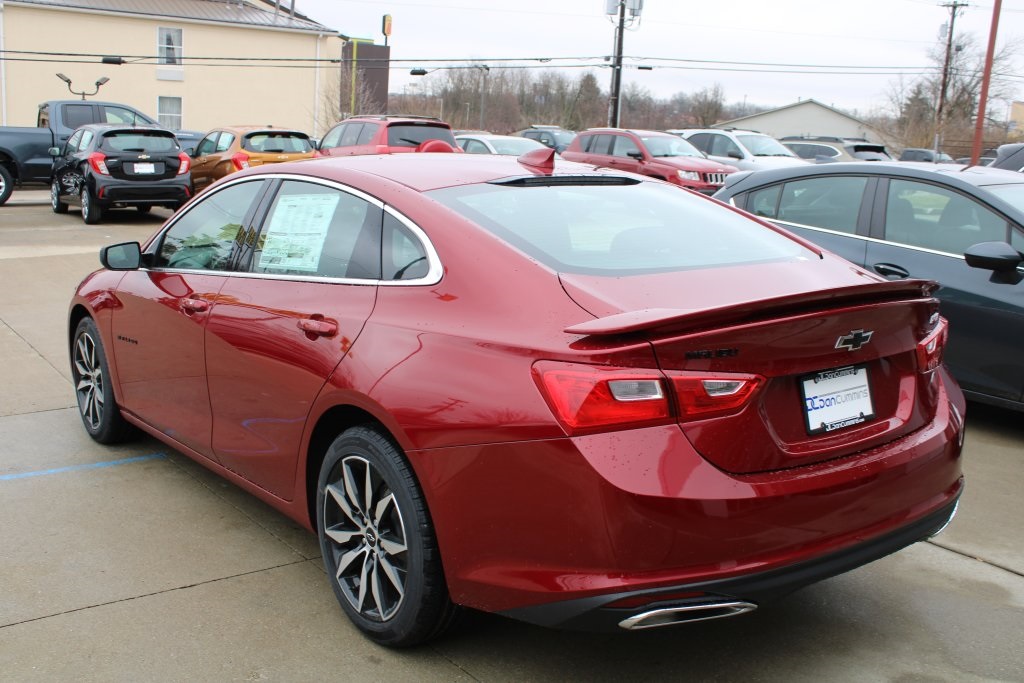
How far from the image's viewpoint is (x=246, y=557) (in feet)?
13.5

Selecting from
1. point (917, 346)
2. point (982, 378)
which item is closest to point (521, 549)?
point (917, 346)

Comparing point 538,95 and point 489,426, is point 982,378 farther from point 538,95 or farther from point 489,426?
point 538,95

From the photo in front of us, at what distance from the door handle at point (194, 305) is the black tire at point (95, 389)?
1.09 metres

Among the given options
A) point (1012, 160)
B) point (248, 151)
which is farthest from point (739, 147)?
point (1012, 160)

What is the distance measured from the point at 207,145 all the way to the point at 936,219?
16933 millimetres

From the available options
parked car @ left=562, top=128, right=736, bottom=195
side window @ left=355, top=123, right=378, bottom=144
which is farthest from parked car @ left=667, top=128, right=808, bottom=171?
side window @ left=355, top=123, right=378, bottom=144

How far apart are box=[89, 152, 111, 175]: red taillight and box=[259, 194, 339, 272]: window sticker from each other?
13432mm

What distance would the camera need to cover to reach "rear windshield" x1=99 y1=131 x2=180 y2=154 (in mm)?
16547

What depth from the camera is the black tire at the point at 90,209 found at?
16.3m

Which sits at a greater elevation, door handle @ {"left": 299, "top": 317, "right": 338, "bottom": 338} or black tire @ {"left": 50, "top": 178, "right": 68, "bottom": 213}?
door handle @ {"left": 299, "top": 317, "right": 338, "bottom": 338}

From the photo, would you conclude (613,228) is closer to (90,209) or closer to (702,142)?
(90,209)

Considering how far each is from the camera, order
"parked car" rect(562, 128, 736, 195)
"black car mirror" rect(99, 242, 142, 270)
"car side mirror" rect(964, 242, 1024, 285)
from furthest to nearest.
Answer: "parked car" rect(562, 128, 736, 195) < "car side mirror" rect(964, 242, 1024, 285) < "black car mirror" rect(99, 242, 142, 270)

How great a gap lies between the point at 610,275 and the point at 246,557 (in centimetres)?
201

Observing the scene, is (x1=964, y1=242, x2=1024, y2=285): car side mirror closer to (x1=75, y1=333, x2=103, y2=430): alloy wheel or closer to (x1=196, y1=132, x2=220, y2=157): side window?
(x1=75, y1=333, x2=103, y2=430): alloy wheel
